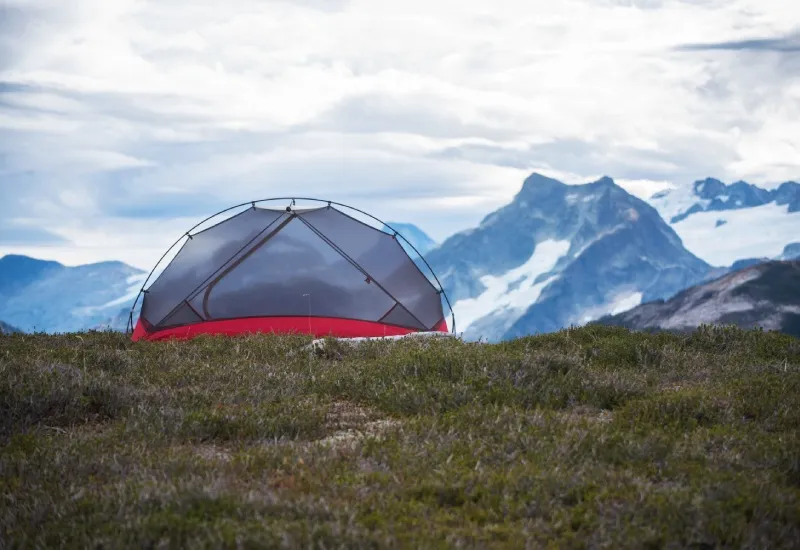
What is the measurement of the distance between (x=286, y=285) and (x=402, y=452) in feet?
37.4

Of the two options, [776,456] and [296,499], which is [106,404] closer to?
[296,499]

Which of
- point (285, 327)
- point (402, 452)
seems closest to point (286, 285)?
point (285, 327)

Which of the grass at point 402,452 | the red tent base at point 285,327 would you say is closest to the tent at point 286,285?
the red tent base at point 285,327

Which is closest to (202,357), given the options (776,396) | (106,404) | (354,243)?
(106,404)

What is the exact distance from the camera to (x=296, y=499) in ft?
18.6

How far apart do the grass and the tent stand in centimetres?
554

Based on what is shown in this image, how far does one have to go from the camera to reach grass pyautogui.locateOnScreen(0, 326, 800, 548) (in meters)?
5.37

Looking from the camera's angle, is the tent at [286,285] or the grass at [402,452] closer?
the grass at [402,452]

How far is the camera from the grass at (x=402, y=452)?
5371 millimetres

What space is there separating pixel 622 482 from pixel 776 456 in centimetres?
157

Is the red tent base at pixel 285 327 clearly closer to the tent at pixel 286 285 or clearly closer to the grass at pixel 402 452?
the tent at pixel 286 285

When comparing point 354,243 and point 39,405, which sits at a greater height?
point 354,243

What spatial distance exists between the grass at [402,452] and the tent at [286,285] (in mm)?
5540

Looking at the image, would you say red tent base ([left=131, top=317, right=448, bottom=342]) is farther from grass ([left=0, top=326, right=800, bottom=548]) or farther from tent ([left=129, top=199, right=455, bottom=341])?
grass ([left=0, top=326, right=800, bottom=548])
